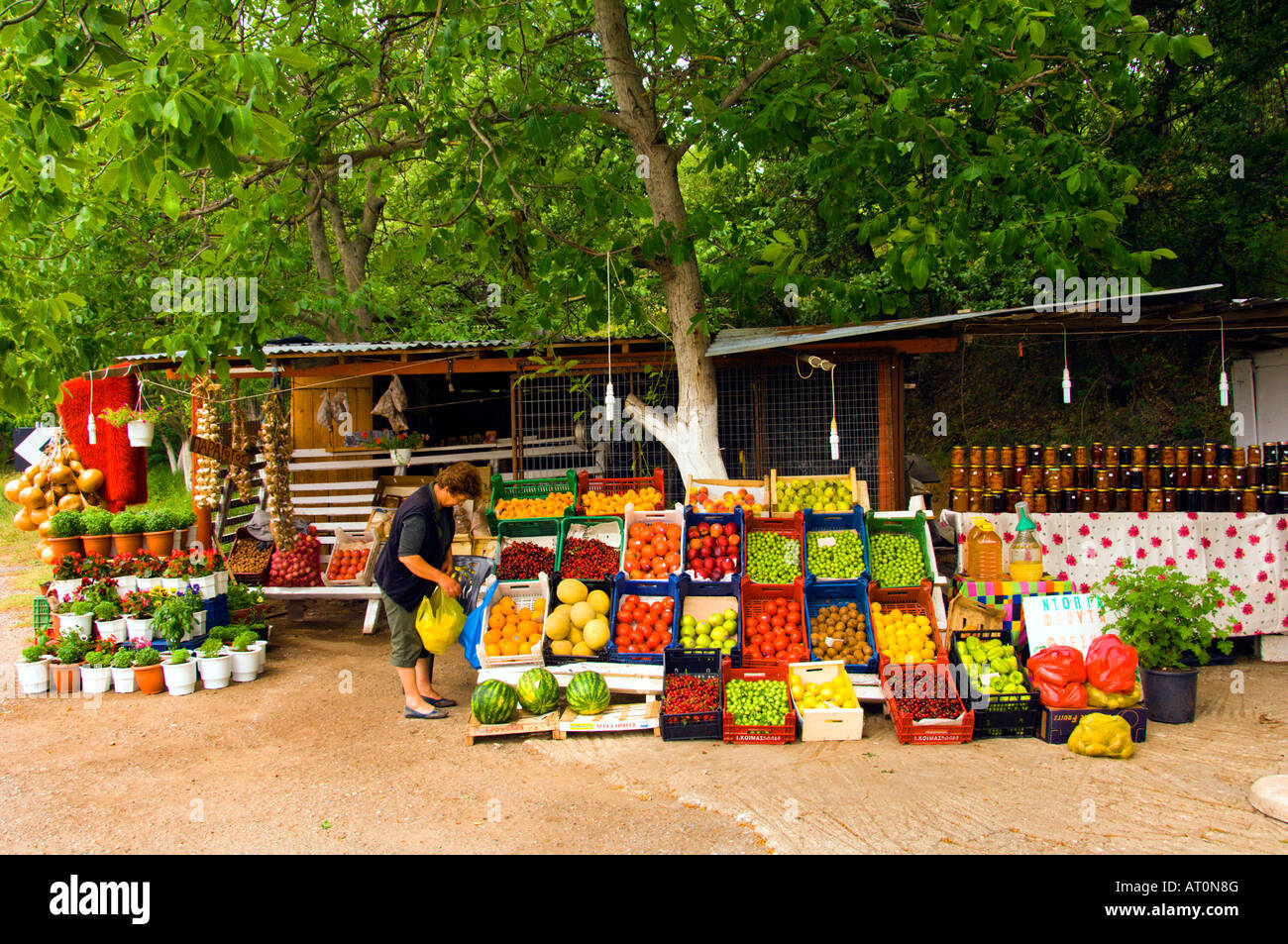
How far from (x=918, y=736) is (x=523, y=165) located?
7016 millimetres

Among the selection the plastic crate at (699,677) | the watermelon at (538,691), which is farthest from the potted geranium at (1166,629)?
the watermelon at (538,691)

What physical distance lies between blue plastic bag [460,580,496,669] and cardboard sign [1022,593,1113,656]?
4212mm

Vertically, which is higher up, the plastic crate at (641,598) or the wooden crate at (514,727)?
the plastic crate at (641,598)

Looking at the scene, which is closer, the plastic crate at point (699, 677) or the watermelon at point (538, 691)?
the plastic crate at point (699, 677)

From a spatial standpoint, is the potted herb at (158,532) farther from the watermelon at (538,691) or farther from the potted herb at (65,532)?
the watermelon at (538,691)

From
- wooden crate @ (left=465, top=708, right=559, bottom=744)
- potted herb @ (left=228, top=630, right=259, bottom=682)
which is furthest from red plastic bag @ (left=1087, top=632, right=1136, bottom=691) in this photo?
potted herb @ (left=228, top=630, right=259, bottom=682)

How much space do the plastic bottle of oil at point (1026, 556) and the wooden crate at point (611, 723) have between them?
10.5 ft

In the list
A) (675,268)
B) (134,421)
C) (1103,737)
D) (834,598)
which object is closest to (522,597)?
(834,598)

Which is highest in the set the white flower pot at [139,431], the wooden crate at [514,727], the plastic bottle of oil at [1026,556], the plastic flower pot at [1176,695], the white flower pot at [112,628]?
the white flower pot at [139,431]

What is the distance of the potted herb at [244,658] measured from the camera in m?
7.60

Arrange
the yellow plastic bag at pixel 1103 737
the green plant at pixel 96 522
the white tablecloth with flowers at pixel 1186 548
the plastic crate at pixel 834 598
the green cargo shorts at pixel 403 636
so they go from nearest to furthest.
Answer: the yellow plastic bag at pixel 1103 737, the green cargo shorts at pixel 403 636, the plastic crate at pixel 834 598, the white tablecloth with flowers at pixel 1186 548, the green plant at pixel 96 522

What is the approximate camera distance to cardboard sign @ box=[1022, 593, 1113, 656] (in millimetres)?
6211

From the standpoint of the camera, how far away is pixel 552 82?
1005 cm

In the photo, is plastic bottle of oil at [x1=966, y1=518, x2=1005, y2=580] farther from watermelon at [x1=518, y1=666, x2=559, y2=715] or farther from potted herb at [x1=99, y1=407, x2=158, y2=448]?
potted herb at [x1=99, y1=407, x2=158, y2=448]
